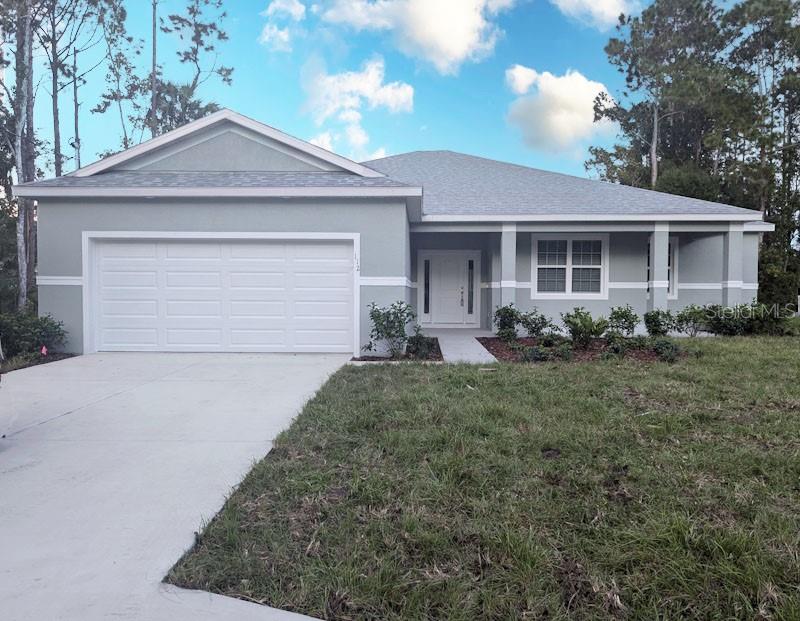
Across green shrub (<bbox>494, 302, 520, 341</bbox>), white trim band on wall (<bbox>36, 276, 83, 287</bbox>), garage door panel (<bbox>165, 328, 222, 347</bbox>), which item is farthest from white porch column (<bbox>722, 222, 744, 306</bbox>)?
white trim band on wall (<bbox>36, 276, 83, 287</bbox>)

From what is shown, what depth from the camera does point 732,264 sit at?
12516 mm

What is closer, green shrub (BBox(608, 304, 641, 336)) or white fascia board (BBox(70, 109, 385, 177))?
green shrub (BBox(608, 304, 641, 336))

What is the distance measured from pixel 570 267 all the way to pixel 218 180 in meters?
9.21

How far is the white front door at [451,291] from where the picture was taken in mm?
14570

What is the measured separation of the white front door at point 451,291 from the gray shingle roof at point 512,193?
6.62 feet

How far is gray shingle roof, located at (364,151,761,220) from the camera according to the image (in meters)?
12.1

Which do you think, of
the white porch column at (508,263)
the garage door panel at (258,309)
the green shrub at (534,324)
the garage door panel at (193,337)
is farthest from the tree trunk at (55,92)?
the green shrub at (534,324)

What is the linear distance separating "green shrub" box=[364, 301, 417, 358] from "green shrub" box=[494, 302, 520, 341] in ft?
9.63

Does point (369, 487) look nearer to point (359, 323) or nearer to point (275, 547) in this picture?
point (275, 547)

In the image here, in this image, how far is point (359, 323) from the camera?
9289 mm

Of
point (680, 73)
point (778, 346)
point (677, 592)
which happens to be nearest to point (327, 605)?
point (677, 592)

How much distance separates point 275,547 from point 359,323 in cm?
685

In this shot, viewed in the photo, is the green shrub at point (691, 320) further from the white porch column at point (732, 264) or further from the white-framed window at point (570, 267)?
the white-framed window at point (570, 267)

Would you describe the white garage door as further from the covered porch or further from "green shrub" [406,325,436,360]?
the covered porch
